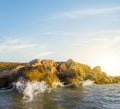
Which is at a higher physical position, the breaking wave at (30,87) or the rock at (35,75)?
the rock at (35,75)

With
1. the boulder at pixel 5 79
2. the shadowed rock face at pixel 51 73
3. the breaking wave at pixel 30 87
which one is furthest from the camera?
the boulder at pixel 5 79

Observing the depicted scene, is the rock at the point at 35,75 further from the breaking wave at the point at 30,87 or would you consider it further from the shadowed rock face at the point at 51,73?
the breaking wave at the point at 30,87

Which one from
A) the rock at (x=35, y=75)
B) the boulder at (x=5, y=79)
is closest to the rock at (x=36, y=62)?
the boulder at (x=5, y=79)

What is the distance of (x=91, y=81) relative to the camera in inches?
2697

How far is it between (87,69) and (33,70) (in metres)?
30.4

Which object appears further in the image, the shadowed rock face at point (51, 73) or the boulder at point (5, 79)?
the boulder at point (5, 79)

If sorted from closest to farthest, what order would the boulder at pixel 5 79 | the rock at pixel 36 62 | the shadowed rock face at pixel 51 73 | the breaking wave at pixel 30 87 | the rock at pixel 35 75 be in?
the breaking wave at pixel 30 87
the rock at pixel 35 75
the shadowed rock face at pixel 51 73
the boulder at pixel 5 79
the rock at pixel 36 62

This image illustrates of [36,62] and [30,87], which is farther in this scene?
[36,62]

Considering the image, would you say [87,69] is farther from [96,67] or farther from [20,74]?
[20,74]

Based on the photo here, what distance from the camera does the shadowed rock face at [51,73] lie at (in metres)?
50.7

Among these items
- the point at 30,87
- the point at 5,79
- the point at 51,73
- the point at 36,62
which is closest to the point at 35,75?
the point at 30,87

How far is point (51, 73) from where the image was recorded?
55.7 metres

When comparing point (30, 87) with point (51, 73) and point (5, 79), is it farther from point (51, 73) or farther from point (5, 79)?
point (5, 79)

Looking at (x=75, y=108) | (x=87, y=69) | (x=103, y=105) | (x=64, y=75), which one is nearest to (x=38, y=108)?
(x=75, y=108)
